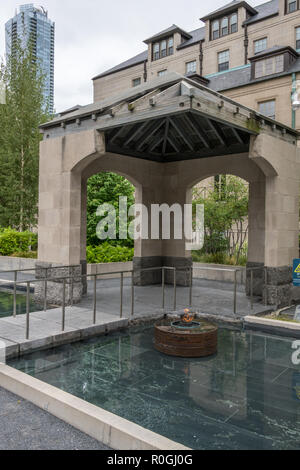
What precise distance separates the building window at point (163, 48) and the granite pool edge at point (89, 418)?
3034 centimetres

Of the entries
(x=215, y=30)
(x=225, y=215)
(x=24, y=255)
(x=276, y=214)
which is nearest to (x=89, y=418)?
(x=276, y=214)

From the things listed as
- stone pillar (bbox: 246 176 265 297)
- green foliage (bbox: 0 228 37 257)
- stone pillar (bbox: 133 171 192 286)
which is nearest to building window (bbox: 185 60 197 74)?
green foliage (bbox: 0 228 37 257)

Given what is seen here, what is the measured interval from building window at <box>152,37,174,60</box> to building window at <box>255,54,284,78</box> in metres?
9.78

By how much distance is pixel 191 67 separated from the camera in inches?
1156

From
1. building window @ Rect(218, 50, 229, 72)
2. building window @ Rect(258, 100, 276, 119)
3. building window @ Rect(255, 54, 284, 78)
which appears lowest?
building window @ Rect(258, 100, 276, 119)

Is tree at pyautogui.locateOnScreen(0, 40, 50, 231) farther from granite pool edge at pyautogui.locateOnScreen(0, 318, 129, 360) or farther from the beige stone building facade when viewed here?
granite pool edge at pyautogui.locateOnScreen(0, 318, 129, 360)

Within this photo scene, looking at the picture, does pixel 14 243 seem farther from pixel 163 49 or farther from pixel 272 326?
pixel 163 49

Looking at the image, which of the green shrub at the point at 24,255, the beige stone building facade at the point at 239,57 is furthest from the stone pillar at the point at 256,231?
the beige stone building facade at the point at 239,57

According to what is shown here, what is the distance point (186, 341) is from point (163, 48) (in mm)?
29652

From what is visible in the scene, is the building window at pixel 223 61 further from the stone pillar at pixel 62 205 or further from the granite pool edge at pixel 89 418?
the granite pool edge at pixel 89 418

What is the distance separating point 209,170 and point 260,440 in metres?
8.69

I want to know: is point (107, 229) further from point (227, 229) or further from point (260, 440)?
point (260, 440)

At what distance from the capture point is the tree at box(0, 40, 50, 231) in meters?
18.6
